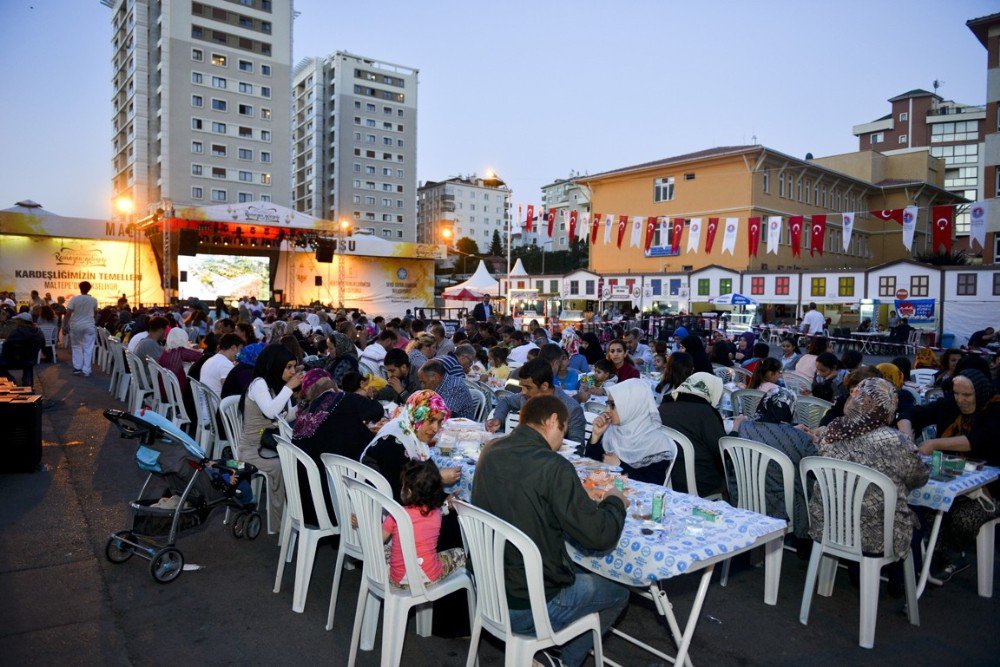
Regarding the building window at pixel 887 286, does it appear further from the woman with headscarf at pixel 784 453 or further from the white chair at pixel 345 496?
the white chair at pixel 345 496

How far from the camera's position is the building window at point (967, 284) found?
68.9 feet

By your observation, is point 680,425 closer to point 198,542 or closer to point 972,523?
point 972,523

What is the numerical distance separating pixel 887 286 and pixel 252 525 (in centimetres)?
2419

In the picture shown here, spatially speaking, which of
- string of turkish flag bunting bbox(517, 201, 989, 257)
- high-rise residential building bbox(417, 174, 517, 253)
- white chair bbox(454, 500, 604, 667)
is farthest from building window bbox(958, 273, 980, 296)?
high-rise residential building bbox(417, 174, 517, 253)

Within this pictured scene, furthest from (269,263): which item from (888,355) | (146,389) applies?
(888,355)

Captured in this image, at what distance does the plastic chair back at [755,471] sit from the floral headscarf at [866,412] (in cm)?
37

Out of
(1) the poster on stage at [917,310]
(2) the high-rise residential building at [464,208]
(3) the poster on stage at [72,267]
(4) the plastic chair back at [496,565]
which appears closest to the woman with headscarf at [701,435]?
(4) the plastic chair back at [496,565]

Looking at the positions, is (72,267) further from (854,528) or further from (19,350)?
(854,528)

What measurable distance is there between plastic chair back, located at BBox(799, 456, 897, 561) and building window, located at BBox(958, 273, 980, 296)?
22054 millimetres

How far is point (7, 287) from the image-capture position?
2509 cm

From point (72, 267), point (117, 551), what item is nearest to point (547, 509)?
point (117, 551)

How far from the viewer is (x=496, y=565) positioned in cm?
268

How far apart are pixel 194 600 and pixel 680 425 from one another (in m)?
3.45

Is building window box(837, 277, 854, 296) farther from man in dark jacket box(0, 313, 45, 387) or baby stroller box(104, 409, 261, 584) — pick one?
man in dark jacket box(0, 313, 45, 387)
